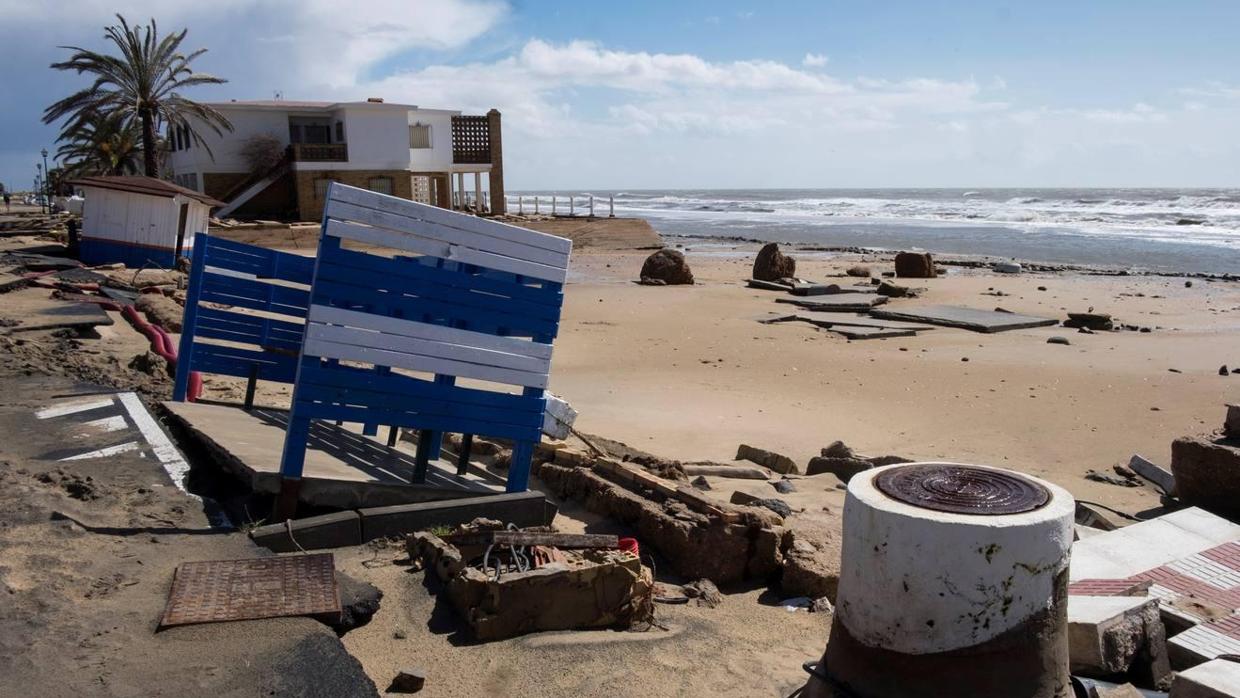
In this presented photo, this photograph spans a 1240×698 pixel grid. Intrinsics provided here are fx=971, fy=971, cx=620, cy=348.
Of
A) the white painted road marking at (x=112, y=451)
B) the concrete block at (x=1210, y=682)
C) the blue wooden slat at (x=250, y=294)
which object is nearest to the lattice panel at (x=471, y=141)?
the blue wooden slat at (x=250, y=294)

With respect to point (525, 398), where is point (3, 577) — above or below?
below

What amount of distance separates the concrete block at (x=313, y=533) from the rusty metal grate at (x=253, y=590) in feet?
0.86

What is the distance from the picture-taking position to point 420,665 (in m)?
4.18

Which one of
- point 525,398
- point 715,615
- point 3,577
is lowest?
point 715,615

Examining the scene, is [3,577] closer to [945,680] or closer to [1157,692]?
[945,680]

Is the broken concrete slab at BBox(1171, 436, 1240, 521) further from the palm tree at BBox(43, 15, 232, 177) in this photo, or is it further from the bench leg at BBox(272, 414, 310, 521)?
the palm tree at BBox(43, 15, 232, 177)

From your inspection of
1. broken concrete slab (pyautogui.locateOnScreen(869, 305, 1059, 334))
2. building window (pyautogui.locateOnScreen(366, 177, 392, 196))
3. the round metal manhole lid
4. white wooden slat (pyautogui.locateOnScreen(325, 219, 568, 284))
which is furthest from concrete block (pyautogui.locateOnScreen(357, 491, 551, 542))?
building window (pyautogui.locateOnScreen(366, 177, 392, 196))

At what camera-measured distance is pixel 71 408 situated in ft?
24.5

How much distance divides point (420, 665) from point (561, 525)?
2011mm

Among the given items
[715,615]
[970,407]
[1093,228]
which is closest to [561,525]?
[715,615]

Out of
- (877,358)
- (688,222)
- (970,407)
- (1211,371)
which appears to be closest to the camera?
(970,407)

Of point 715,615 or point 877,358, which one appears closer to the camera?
point 715,615

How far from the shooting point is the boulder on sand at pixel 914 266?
2722cm

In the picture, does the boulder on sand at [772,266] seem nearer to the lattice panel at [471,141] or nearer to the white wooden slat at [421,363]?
the white wooden slat at [421,363]
